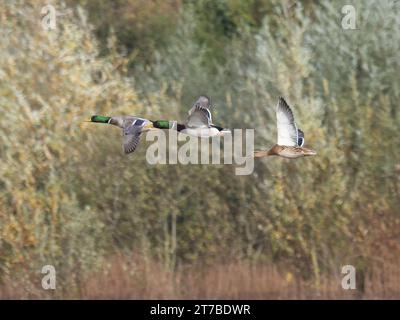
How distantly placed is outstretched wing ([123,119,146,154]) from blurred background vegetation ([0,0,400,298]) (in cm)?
332

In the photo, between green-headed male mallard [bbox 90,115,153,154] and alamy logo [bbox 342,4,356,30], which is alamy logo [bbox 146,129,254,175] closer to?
alamy logo [bbox 342,4,356,30]

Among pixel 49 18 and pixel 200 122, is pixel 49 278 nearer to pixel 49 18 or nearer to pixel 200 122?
pixel 49 18

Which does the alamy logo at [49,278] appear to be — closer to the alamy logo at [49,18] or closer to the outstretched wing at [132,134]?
the alamy logo at [49,18]

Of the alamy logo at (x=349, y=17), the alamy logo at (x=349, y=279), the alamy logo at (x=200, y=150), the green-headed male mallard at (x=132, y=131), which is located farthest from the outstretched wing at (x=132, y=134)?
the alamy logo at (x=349, y=17)

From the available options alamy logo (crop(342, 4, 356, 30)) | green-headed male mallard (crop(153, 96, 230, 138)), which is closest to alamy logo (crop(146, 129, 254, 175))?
alamy logo (crop(342, 4, 356, 30))

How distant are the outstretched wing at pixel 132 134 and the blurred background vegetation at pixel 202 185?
3.32m

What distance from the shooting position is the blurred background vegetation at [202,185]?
14.1 m

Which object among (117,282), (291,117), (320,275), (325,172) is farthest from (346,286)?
(291,117)

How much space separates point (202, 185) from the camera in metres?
14.9

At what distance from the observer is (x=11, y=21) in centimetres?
1573

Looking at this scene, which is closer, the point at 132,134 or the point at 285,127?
the point at 285,127

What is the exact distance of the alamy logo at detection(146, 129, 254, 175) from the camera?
1464 cm

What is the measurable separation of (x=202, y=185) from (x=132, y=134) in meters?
4.42

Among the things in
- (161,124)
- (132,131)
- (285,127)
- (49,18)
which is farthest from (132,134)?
(49,18)
